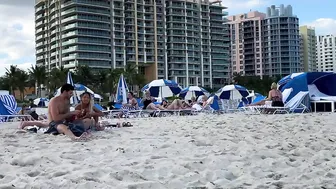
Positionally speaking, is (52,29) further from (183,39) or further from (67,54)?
(183,39)

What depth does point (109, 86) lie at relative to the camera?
75.9m

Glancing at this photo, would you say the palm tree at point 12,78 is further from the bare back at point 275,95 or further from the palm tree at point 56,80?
the bare back at point 275,95

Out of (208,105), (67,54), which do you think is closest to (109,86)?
(67,54)

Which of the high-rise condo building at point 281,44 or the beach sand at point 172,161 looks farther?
the high-rise condo building at point 281,44

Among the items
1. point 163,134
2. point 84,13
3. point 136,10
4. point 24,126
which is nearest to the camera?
point 163,134

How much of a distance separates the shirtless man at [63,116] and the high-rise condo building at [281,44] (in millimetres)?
117255

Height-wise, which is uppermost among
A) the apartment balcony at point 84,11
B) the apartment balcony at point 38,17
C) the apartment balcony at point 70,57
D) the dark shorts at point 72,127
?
the apartment balcony at point 38,17

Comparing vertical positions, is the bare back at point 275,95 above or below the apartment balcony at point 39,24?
below

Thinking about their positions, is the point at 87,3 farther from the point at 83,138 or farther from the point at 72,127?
the point at 83,138

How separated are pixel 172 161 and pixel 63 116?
2.77 meters

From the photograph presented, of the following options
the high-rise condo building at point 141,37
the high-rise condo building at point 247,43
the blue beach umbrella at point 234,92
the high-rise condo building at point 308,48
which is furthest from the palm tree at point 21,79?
the high-rise condo building at point 308,48

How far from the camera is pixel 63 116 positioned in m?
6.61

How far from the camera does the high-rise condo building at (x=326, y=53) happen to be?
153000 millimetres

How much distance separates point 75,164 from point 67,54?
83.3 meters
